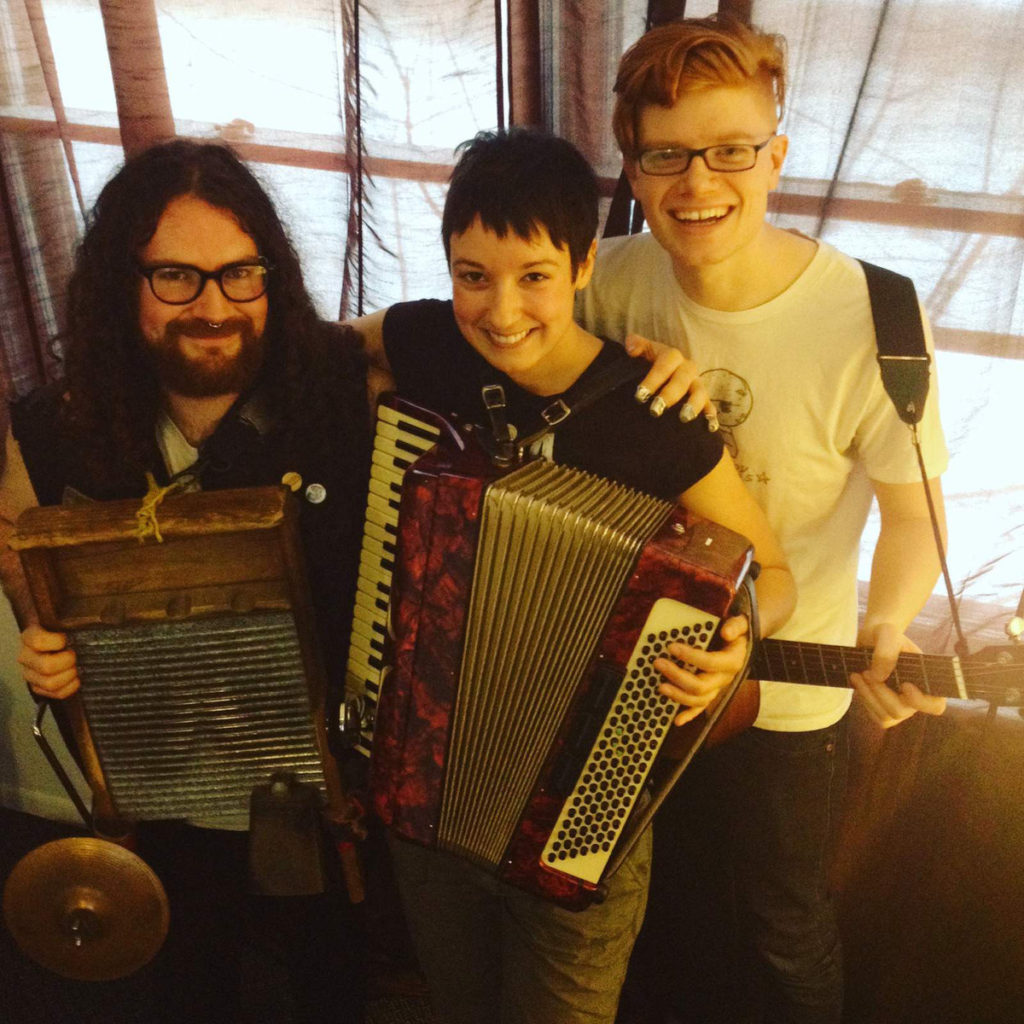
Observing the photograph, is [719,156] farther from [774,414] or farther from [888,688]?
[888,688]

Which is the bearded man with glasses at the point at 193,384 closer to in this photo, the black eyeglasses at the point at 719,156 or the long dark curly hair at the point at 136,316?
the long dark curly hair at the point at 136,316

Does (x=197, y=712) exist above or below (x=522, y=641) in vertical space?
below

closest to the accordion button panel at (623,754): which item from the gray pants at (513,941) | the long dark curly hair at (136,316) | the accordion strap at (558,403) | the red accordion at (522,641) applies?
the red accordion at (522,641)

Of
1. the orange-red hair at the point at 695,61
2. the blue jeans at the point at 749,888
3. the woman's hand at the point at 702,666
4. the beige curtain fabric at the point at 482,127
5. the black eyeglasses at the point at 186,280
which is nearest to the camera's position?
the woman's hand at the point at 702,666

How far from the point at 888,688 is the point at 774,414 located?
1.64 feet

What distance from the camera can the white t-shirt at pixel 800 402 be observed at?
1.51m

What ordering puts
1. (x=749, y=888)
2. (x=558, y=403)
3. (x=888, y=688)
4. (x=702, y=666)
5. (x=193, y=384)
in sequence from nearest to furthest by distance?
(x=702, y=666) < (x=558, y=403) < (x=888, y=688) < (x=193, y=384) < (x=749, y=888)

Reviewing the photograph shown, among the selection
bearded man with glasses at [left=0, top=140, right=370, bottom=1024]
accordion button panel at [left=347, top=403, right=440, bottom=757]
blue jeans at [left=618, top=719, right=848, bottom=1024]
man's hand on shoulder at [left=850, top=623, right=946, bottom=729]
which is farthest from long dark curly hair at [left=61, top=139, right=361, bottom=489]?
blue jeans at [left=618, top=719, right=848, bottom=1024]

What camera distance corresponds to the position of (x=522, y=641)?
1.31 meters

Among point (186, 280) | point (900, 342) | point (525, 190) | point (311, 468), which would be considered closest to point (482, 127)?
point (525, 190)

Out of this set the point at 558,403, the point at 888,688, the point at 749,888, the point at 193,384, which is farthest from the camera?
the point at 749,888

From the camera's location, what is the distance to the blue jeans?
178cm

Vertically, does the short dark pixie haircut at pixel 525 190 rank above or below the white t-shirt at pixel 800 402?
above

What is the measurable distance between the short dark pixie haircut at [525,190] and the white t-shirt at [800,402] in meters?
0.25
